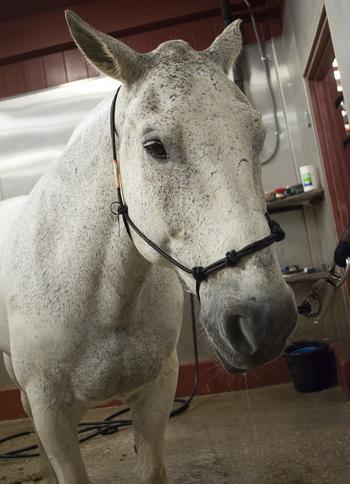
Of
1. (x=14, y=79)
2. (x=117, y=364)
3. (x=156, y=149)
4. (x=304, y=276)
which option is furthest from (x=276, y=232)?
(x=14, y=79)

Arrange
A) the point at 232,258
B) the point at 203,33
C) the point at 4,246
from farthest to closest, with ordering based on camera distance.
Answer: the point at 203,33, the point at 4,246, the point at 232,258

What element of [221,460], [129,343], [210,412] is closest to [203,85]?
[129,343]

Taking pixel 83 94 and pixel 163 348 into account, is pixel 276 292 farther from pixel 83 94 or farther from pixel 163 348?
pixel 83 94

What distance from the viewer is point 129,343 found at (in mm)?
1436

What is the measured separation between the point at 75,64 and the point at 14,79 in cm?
52

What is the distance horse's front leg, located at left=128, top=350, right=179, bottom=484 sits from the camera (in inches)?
62.4

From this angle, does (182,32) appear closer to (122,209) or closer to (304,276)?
(304,276)

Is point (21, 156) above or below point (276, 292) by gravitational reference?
above

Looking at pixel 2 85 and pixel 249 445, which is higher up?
pixel 2 85

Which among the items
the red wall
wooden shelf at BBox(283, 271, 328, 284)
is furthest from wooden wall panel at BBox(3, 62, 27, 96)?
wooden shelf at BBox(283, 271, 328, 284)

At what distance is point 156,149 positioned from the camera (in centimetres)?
105

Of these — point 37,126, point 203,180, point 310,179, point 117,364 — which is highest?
point 37,126

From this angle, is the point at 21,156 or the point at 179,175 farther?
the point at 21,156

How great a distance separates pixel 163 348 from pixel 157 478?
45cm
